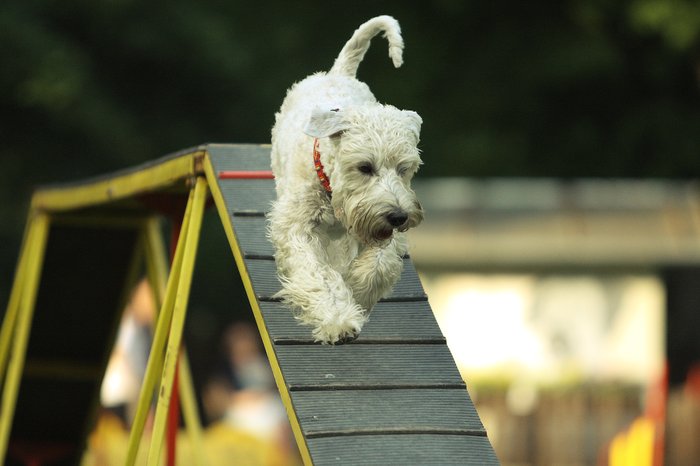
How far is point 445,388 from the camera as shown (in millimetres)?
5613

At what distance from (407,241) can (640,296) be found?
7.37 m

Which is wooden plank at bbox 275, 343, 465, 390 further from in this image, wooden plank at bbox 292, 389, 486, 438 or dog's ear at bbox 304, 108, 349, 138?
dog's ear at bbox 304, 108, 349, 138

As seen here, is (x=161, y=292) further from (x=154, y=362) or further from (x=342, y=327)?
(x=342, y=327)

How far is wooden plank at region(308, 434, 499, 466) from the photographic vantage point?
202 inches

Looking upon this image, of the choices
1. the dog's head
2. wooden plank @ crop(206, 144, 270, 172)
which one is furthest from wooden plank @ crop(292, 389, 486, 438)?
wooden plank @ crop(206, 144, 270, 172)

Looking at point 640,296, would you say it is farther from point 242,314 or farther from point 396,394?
point 396,394

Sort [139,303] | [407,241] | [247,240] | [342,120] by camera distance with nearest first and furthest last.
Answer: [342,120] → [407,241] → [247,240] → [139,303]

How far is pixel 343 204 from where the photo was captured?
511 centimetres

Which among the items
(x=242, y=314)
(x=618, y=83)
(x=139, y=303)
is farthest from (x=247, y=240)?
(x=618, y=83)

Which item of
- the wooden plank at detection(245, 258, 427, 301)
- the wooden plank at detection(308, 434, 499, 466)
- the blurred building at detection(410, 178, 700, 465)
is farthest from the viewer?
the blurred building at detection(410, 178, 700, 465)

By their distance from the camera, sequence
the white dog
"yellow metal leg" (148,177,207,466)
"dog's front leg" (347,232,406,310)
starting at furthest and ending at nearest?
"yellow metal leg" (148,177,207,466) < "dog's front leg" (347,232,406,310) < the white dog

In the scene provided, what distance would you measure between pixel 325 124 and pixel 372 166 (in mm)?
253

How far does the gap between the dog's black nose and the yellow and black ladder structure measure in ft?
2.66

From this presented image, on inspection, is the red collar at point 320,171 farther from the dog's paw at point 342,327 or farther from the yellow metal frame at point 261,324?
the yellow metal frame at point 261,324
